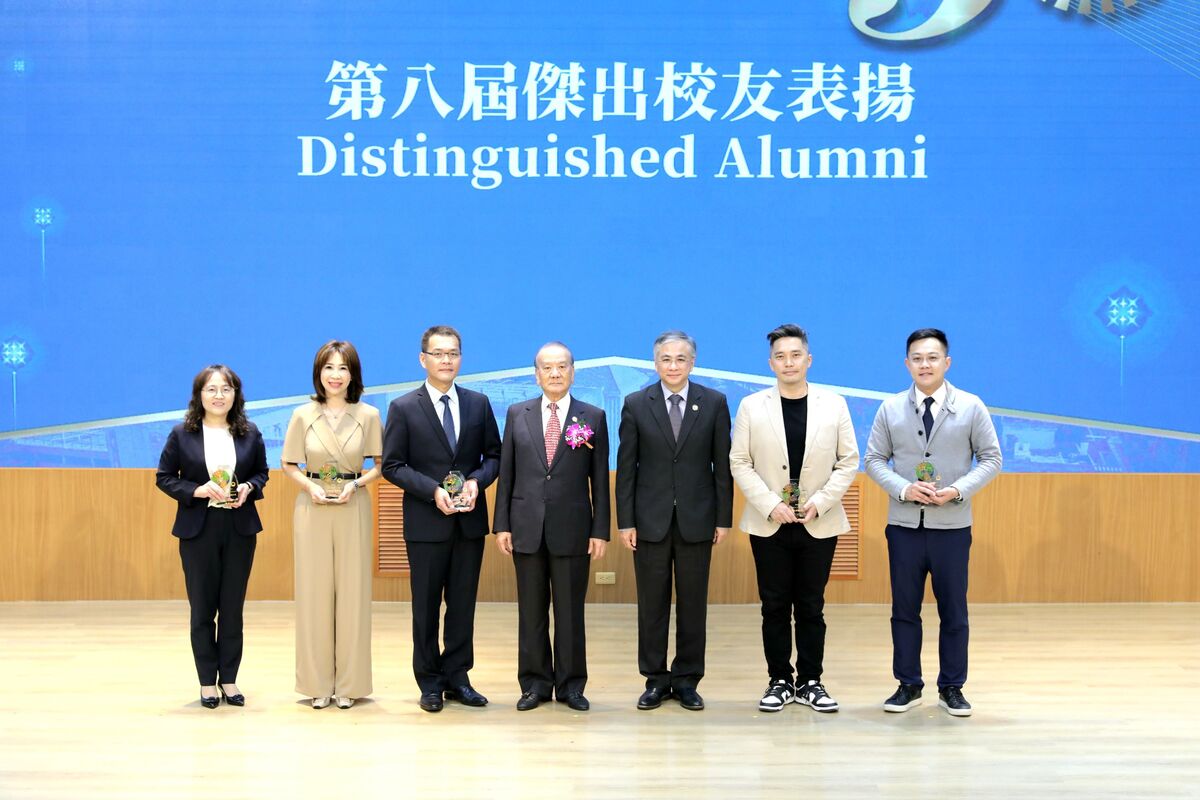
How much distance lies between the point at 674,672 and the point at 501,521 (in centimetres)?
89

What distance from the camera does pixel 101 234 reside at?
6.09 meters

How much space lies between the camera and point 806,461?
13.7 feet

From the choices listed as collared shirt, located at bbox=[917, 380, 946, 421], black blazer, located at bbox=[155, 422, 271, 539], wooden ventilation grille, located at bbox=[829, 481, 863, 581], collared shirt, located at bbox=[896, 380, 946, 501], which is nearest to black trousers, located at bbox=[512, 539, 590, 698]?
black blazer, located at bbox=[155, 422, 271, 539]

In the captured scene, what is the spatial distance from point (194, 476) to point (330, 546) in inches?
23.0

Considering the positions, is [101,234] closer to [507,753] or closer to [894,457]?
[507,753]

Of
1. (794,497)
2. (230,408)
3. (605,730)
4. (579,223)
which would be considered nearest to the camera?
(605,730)

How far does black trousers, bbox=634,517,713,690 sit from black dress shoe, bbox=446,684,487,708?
2.06 feet

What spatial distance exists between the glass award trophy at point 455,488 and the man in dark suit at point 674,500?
0.58 metres

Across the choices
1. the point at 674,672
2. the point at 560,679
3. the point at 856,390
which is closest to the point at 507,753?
the point at 560,679

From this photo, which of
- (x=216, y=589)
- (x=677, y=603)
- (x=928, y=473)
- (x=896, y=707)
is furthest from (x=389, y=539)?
(x=928, y=473)

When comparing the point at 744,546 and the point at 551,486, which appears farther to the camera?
the point at 744,546

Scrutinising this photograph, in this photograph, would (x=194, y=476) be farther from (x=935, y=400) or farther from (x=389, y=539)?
(x=935, y=400)

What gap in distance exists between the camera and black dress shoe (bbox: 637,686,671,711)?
4.26m

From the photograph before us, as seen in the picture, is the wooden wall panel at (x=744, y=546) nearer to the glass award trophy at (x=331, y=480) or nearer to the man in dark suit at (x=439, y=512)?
the man in dark suit at (x=439, y=512)
